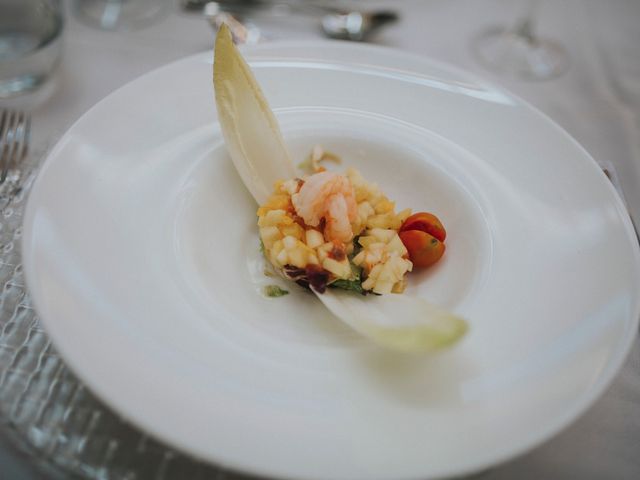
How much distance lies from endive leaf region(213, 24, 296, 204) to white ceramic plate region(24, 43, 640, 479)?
0.16ft

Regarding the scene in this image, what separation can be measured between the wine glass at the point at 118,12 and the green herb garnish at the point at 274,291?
1.11m

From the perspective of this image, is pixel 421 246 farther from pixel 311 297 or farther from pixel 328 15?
pixel 328 15

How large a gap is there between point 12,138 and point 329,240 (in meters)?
0.79

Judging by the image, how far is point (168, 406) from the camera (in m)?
0.76

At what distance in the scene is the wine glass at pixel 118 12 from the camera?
6.07 ft

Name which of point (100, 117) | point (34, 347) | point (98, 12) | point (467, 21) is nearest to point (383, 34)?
point (467, 21)

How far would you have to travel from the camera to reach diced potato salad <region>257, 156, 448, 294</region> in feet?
3.51

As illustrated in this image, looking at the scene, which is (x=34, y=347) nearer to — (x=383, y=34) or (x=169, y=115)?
(x=169, y=115)

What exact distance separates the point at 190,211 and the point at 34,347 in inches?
14.1

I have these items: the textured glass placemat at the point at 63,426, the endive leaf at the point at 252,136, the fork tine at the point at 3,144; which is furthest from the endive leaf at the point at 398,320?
the fork tine at the point at 3,144

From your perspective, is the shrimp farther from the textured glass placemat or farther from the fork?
the fork

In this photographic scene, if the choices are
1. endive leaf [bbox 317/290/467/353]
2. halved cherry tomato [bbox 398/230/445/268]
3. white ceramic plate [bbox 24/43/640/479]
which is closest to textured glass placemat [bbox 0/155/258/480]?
white ceramic plate [bbox 24/43/640/479]

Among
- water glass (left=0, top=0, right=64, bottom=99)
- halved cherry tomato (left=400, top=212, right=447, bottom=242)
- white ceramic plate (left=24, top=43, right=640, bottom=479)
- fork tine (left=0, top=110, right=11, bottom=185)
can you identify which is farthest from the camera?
water glass (left=0, top=0, right=64, bottom=99)

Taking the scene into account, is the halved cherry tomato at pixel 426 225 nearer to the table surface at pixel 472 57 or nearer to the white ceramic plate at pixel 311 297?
the white ceramic plate at pixel 311 297
